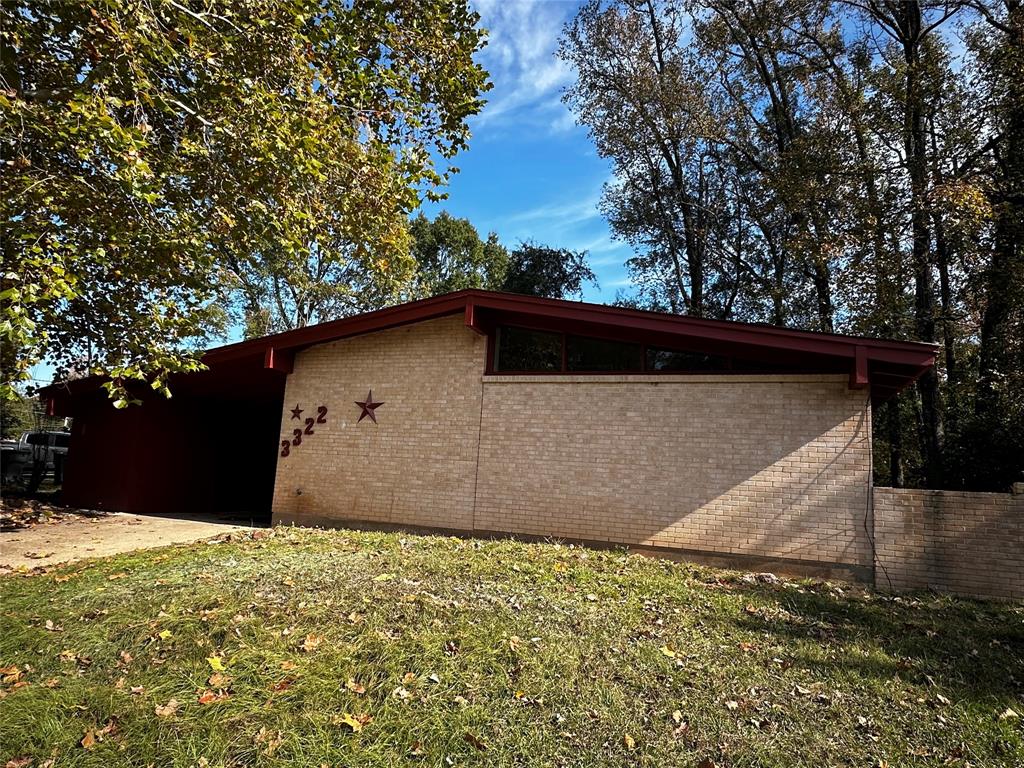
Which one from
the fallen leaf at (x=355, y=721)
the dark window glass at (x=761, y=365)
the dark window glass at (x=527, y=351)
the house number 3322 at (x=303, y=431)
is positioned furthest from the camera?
the house number 3322 at (x=303, y=431)

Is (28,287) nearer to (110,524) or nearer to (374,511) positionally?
(374,511)

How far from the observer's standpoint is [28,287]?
497 cm

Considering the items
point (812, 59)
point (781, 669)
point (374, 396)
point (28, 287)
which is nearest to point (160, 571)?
point (28, 287)

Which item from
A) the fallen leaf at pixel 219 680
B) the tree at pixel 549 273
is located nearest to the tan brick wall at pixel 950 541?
the fallen leaf at pixel 219 680

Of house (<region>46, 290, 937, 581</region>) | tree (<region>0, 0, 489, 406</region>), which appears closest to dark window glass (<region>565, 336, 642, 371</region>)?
house (<region>46, 290, 937, 581</region>)

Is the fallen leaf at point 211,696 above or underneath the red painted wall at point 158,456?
underneath

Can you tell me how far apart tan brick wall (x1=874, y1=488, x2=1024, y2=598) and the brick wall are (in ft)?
1.04

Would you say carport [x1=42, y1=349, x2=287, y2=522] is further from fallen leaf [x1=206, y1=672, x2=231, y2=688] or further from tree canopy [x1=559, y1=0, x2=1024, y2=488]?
tree canopy [x1=559, y1=0, x2=1024, y2=488]

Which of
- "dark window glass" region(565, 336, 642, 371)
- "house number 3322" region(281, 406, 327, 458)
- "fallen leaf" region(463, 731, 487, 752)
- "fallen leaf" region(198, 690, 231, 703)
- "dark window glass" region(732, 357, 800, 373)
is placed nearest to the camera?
"fallen leaf" region(463, 731, 487, 752)

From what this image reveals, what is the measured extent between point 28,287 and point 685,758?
6.18 metres

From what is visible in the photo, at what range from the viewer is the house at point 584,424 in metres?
7.89

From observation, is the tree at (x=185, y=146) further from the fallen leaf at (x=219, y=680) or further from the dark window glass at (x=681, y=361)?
the dark window glass at (x=681, y=361)

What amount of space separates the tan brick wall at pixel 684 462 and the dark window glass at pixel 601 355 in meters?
0.24

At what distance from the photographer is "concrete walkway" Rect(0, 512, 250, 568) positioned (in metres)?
7.77
